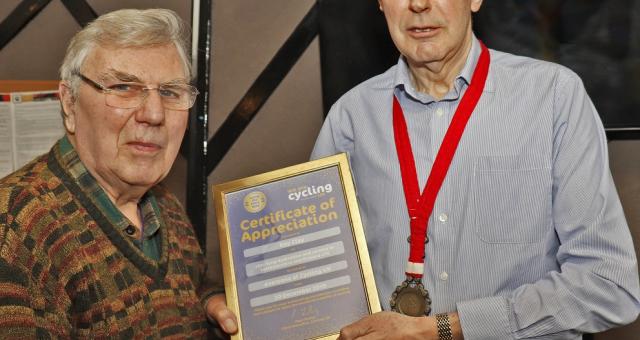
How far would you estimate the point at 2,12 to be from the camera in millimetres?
3674

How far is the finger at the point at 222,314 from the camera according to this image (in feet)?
6.92

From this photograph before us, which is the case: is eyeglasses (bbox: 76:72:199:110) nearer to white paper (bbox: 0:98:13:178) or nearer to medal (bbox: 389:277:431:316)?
medal (bbox: 389:277:431:316)

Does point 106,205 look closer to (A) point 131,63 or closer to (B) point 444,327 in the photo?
(A) point 131,63

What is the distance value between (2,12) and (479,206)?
274cm

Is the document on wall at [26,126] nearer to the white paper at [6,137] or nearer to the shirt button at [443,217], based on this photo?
the white paper at [6,137]

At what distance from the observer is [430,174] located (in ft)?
6.98

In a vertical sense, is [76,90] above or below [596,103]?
above

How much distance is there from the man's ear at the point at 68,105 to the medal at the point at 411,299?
3.36 ft

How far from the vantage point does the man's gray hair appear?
195cm

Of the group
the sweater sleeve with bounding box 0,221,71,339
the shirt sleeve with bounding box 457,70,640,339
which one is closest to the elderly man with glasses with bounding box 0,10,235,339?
the sweater sleeve with bounding box 0,221,71,339

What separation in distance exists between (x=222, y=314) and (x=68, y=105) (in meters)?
0.74

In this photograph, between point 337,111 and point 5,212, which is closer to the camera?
point 5,212

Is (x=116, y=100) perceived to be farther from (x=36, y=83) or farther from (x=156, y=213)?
(x=36, y=83)

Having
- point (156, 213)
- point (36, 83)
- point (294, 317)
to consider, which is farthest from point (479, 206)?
point (36, 83)
